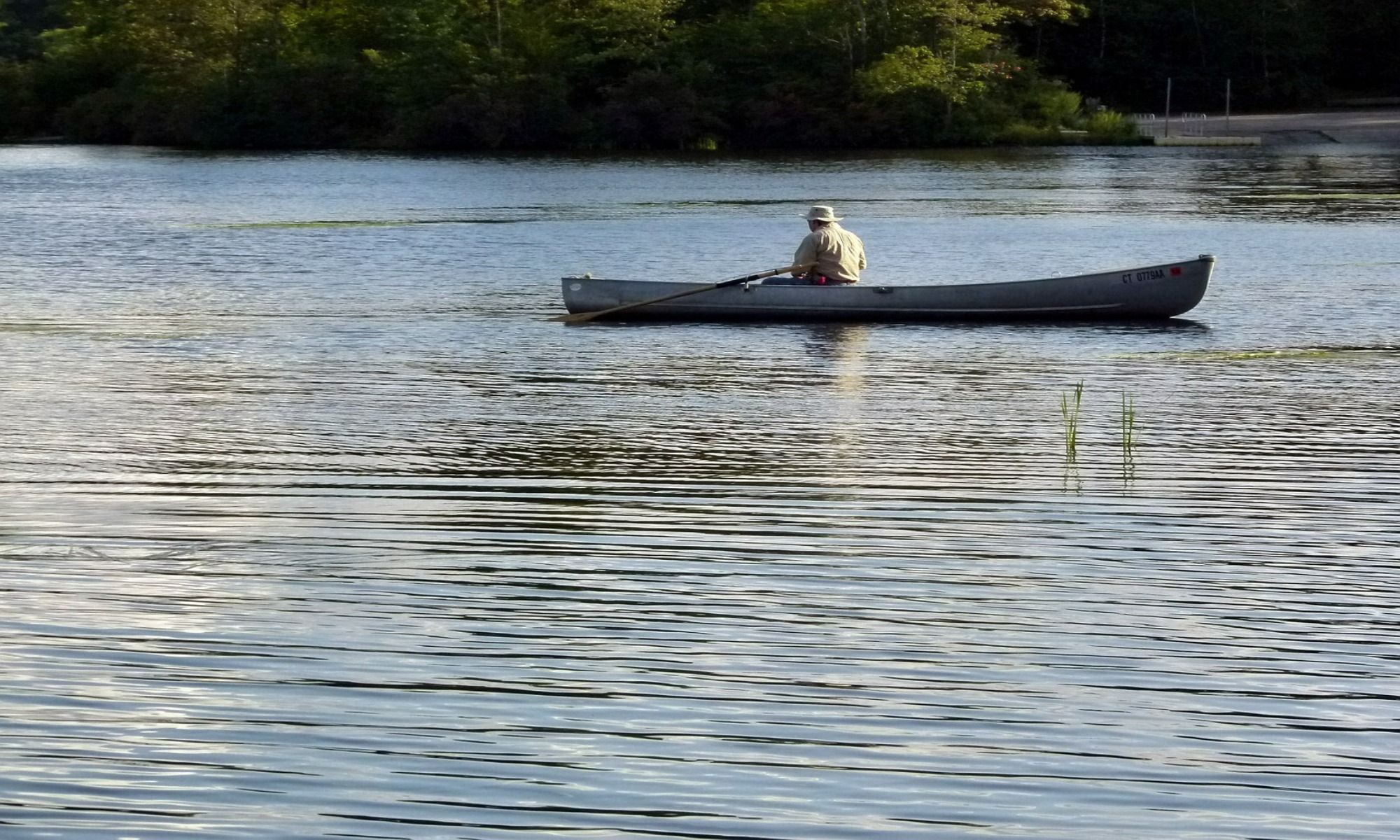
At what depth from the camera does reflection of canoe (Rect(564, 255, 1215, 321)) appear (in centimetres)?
1905

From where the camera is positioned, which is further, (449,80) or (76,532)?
(449,80)

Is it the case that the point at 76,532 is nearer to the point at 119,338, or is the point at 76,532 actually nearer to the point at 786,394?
the point at 786,394

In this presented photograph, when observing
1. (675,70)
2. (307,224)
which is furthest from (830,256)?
(675,70)

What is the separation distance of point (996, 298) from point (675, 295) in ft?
10.3

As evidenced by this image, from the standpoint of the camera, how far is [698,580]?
809 centimetres

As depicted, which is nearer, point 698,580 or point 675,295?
→ point 698,580

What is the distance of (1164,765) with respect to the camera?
5.84 metres

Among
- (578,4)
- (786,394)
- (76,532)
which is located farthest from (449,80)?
(76,532)

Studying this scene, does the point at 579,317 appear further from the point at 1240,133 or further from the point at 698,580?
the point at 1240,133

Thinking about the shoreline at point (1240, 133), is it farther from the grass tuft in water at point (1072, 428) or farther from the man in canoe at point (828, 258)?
the grass tuft in water at point (1072, 428)

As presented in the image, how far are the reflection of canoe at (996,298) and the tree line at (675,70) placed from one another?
49.2m

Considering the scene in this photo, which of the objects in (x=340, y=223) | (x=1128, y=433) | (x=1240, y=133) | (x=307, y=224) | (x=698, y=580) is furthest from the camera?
(x=1240, y=133)

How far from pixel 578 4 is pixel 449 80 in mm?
6384

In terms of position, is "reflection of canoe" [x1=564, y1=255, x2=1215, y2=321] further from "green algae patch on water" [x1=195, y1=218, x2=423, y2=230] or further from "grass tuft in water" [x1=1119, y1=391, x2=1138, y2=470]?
"green algae patch on water" [x1=195, y1=218, x2=423, y2=230]
